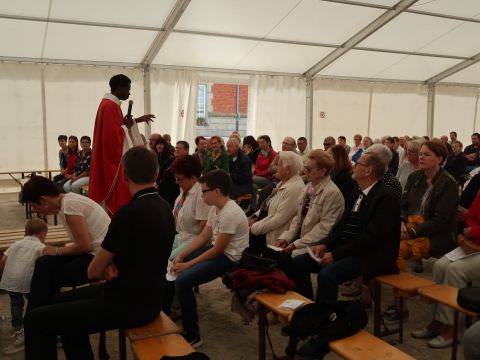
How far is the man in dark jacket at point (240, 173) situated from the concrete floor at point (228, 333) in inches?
88.7

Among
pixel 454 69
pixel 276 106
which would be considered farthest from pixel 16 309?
pixel 454 69

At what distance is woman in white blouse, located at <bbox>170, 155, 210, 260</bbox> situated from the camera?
3084 mm

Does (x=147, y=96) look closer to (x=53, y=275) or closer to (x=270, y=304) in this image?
(x=53, y=275)

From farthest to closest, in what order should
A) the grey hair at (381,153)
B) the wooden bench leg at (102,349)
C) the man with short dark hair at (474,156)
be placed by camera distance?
the man with short dark hair at (474,156) < the grey hair at (381,153) < the wooden bench leg at (102,349)

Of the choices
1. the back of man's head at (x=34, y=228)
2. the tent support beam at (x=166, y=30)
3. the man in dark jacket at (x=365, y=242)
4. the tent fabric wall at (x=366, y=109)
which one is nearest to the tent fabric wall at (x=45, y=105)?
the tent support beam at (x=166, y=30)

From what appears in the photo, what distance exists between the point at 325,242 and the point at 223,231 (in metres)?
0.72

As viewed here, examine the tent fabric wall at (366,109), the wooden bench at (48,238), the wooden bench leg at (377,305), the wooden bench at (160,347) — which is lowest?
the wooden bench leg at (377,305)

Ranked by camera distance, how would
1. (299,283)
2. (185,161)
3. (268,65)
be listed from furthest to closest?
(268,65) → (185,161) → (299,283)

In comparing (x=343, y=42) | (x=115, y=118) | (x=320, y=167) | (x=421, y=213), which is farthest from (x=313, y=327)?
(x=343, y=42)

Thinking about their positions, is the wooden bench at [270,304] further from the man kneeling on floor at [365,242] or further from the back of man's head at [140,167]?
the back of man's head at [140,167]

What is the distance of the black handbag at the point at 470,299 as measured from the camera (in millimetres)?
1981

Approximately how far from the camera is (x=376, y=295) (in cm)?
264

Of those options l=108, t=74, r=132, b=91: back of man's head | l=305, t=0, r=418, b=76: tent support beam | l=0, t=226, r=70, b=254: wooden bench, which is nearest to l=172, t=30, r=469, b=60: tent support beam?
l=305, t=0, r=418, b=76: tent support beam

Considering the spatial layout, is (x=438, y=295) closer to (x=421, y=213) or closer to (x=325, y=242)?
(x=325, y=242)
